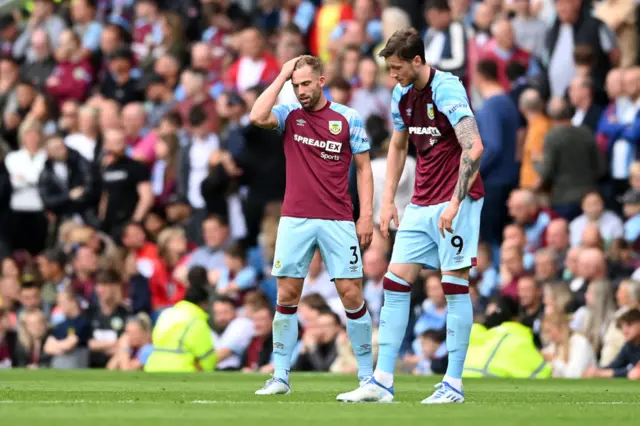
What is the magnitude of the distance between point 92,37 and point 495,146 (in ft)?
32.2

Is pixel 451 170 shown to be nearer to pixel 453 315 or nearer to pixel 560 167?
pixel 453 315

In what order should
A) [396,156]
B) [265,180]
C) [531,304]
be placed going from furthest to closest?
[265,180]
[531,304]
[396,156]

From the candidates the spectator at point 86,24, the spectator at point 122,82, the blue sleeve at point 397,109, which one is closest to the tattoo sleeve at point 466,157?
the blue sleeve at point 397,109

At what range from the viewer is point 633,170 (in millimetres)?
17562

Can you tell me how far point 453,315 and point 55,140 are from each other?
42.8 feet

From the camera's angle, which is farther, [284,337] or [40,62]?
[40,62]

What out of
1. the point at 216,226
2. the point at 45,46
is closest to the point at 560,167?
the point at 216,226

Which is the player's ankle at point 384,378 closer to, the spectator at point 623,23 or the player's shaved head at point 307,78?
the player's shaved head at point 307,78

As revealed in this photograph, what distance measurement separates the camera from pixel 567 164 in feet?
60.0

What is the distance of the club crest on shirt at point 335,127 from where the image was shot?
1220 cm

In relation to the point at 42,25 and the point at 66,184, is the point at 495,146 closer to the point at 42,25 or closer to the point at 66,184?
the point at 66,184

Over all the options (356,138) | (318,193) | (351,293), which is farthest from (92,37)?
(351,293)

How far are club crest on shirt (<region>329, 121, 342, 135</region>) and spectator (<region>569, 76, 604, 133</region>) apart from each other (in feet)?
22.7

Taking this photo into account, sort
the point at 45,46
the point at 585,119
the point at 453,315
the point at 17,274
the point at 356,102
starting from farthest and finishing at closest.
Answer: the point at 45,46 < the point at 17,274 < the point at 356,102 < the point at 585,119 < the point at 453,315
